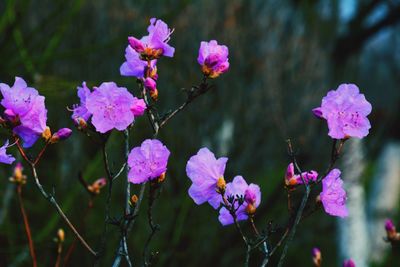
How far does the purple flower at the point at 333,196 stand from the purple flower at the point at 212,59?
11.5 inches

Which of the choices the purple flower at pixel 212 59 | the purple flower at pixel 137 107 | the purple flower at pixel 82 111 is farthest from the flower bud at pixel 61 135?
the purple flower at pixel 212 59

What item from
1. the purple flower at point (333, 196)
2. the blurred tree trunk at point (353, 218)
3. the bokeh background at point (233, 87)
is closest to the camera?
the purple flower at point (333, 196)

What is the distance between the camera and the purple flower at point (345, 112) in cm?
94

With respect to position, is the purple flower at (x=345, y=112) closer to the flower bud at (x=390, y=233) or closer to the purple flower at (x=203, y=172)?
the purple flower at (x=203, y=172)

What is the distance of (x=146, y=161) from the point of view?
895 millimetres

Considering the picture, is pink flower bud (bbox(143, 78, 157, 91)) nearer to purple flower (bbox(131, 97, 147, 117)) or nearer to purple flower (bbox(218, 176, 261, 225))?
purple flower (bbox(131, 97, 147, 117))

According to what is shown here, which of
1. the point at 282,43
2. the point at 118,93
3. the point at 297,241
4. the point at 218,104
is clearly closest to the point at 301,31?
the point at 282,43

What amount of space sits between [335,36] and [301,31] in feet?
1.92

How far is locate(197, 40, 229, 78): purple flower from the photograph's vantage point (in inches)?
38.8

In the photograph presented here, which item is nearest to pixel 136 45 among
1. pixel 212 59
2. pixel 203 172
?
pixel 212 59

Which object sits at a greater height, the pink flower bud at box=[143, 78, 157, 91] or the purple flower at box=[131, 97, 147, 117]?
the pink flower bud at box=[143, 78, 157, 91]

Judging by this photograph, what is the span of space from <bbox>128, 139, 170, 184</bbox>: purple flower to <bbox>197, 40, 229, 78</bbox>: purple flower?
19 centimetres

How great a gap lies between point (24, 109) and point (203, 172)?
34 cm

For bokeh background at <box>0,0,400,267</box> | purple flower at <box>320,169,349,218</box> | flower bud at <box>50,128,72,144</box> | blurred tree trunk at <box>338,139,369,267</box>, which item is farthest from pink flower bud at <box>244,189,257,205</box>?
blurred tree trunk at <box>338,139,369,267</box>
